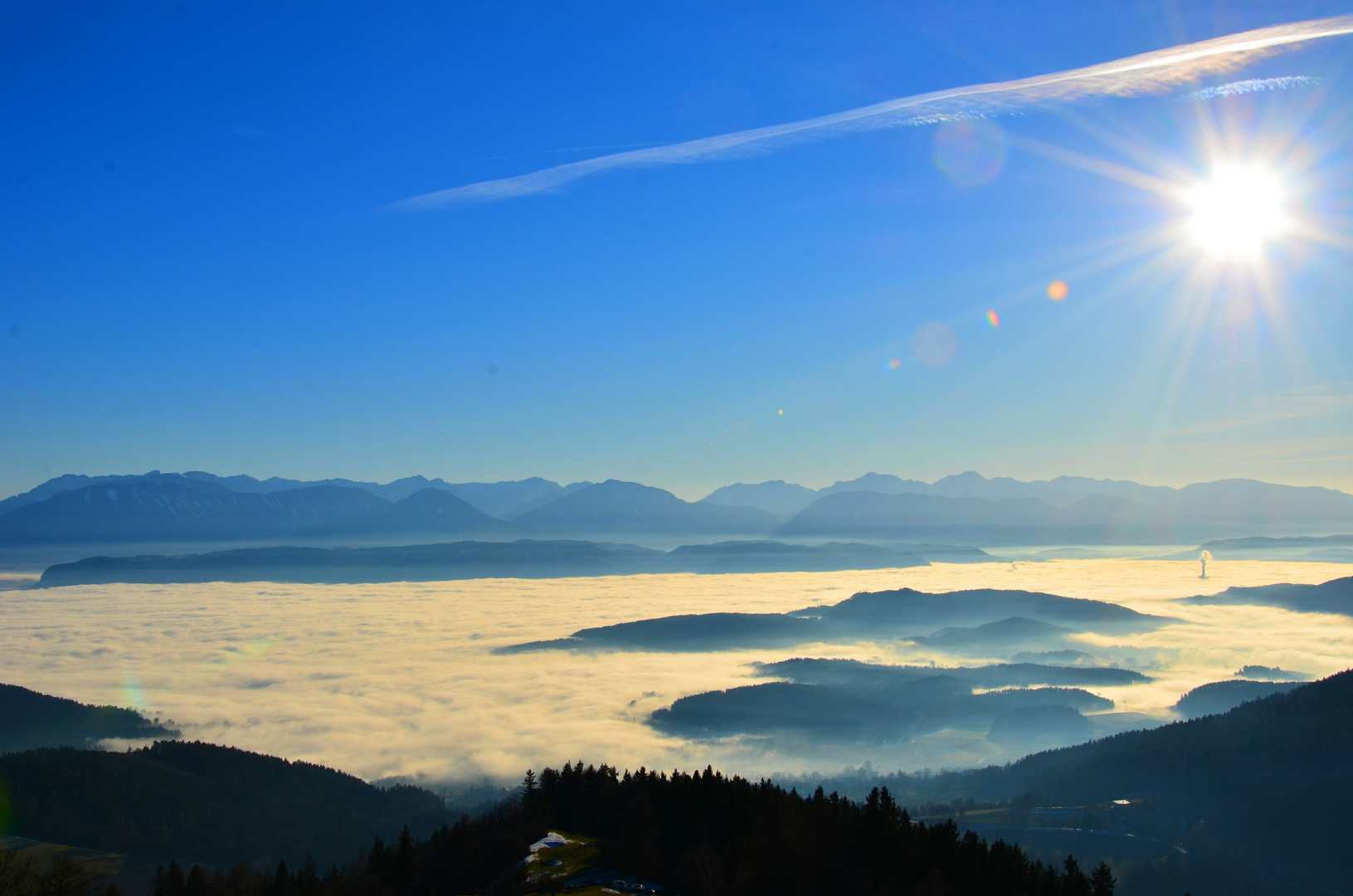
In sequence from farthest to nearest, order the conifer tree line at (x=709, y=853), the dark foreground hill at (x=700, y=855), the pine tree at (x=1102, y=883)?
the dark foreground hill at (x=700, y=855) < the conifer tree line at (x=709, y=853) < the pine tree at (x=1102, y=883)

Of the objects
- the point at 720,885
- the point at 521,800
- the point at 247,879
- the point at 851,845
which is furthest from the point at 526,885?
the point at 247,879

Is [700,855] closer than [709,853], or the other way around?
[709,853]

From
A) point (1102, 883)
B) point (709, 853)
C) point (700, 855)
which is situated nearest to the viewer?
point (1102, 883)

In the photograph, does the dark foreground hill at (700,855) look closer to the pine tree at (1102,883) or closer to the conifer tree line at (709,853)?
the conifer tree line at (709,853)

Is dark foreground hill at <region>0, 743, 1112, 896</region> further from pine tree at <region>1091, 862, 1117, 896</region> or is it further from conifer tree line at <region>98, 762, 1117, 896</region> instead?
pine tree at <region>1091, 862, 1117, 896</region>

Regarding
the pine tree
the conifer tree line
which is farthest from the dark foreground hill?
the pine tree

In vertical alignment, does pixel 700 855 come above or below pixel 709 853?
below

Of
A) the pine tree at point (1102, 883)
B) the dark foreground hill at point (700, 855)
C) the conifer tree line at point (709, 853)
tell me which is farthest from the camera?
the dark foreground hill at point (700, 855)

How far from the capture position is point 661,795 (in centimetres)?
10925

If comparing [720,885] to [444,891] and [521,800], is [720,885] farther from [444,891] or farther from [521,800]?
[521,800]

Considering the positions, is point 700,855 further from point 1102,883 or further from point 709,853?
point 1102,883

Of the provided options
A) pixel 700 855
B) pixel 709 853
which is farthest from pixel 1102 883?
pixel 700 855

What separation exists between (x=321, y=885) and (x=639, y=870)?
46.8 m

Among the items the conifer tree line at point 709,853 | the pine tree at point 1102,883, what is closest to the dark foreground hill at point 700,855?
the conifer tree line at point 709,853
